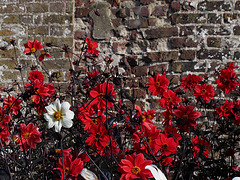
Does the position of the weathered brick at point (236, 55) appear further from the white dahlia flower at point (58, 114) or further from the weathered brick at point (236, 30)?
the white dahlia flower at point (58, 114)

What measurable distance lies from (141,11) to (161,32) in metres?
0.28

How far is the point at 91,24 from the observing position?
224 centimetres

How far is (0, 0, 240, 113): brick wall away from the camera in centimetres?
205

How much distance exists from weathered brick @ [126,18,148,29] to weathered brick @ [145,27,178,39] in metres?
0.07

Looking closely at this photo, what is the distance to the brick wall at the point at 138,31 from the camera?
2.05 m

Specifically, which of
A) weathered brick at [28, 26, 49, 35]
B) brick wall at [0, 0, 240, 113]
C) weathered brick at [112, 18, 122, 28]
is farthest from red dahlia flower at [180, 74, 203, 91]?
weathered brick at [28, 26, 49, 35]

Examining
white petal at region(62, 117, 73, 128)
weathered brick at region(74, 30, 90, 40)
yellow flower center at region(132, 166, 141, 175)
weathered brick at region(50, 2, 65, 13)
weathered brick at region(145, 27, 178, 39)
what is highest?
weathered brick at region(50, 2, 65, 13)

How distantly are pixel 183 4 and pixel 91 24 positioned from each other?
91 cm

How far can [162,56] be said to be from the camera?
2.14 metres

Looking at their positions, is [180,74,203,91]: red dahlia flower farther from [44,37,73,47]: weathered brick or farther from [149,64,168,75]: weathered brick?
[44,37,73,47]: weathered brick

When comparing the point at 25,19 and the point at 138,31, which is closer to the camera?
the point at 138,31

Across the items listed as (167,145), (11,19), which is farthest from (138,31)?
(167,145)

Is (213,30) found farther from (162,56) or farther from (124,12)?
(124,12)

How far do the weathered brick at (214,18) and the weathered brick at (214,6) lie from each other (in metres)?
0.06
